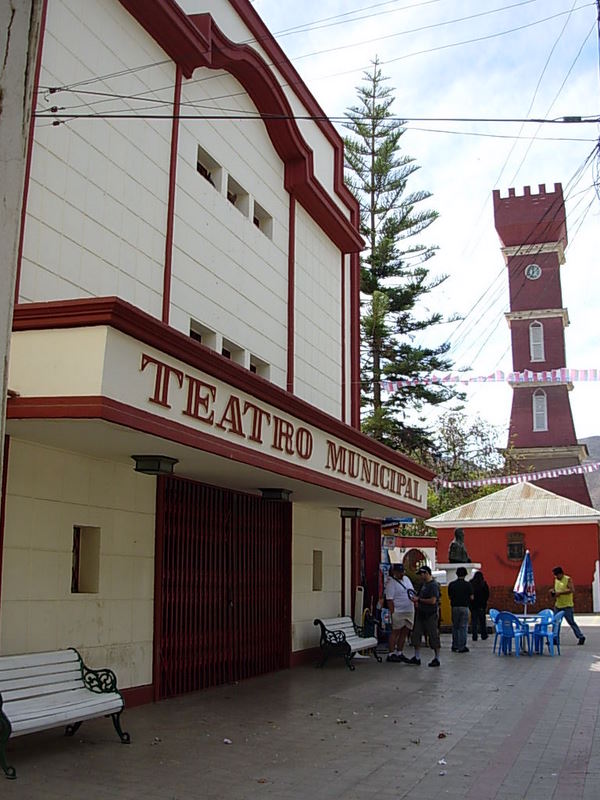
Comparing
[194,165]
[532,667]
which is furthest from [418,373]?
[194,165]

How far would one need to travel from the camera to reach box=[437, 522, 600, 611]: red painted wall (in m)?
31.7

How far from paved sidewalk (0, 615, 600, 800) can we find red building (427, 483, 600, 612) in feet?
66.0

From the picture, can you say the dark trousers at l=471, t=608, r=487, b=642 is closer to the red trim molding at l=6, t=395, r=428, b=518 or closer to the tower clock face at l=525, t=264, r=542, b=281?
the red trim molding at l=6, t=395, r=428, b=518

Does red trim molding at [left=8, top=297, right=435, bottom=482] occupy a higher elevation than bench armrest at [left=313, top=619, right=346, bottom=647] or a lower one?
higher

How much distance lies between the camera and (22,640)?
8398 millimetres

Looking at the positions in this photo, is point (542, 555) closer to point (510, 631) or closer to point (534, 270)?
point (510, 631)

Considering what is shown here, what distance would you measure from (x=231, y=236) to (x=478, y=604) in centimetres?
1094

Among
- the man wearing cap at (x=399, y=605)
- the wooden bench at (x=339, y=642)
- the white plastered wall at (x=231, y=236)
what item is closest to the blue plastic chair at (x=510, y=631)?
the man wearing cap at (x=399, y=605)

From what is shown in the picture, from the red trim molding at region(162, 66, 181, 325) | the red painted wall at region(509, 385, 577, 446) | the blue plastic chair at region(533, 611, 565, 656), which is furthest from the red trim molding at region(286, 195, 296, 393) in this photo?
the red painted wall at region(509, 385, 577, 446)

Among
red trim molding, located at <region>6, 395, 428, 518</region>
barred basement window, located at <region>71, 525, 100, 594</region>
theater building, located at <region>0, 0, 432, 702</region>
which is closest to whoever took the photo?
red trim molding, located at <region>6, 395, 428, 518</region>

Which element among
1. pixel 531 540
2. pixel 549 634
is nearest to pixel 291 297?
pixel 549 634

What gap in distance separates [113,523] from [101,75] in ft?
17.5

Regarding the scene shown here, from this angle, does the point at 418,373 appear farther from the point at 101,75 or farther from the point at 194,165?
the point at 101,75

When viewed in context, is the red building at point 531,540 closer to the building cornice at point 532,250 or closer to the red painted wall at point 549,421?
the red painted wall at point 549,421
